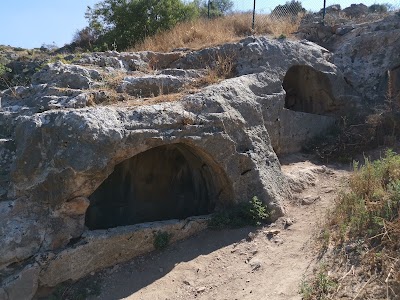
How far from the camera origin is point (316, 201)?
7609mm

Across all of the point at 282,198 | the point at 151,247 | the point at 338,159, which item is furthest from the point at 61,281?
the point at 338,159

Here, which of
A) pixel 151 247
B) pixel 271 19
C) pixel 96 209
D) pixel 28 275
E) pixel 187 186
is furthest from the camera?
pixel 271 19

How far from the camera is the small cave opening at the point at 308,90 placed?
Result: 9977 mm

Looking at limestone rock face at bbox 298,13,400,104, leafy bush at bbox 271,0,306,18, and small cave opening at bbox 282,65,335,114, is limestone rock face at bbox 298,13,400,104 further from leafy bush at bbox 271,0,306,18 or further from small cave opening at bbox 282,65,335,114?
leafy bush at bbox 271,0,306,18

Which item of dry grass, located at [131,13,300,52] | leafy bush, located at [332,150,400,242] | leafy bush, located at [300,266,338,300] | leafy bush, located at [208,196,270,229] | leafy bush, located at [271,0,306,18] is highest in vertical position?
leafy bush, located at [271,0,306,18]

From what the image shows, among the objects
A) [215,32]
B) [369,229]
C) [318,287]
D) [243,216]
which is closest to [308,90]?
[215,32]

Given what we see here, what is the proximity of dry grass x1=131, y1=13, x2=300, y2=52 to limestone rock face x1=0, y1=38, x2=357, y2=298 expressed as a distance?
1.37 m

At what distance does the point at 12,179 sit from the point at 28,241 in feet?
2.76

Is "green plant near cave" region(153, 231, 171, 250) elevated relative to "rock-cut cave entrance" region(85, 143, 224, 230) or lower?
lower

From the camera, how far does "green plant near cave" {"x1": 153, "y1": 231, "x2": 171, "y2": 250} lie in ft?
21.8

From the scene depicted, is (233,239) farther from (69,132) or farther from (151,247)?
(69,132)

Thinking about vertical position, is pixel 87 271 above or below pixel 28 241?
below

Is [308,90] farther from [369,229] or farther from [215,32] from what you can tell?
[369,229]

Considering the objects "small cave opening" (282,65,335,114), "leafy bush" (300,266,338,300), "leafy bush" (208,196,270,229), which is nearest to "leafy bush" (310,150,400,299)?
"leafy bush" (300,266,338,300)
